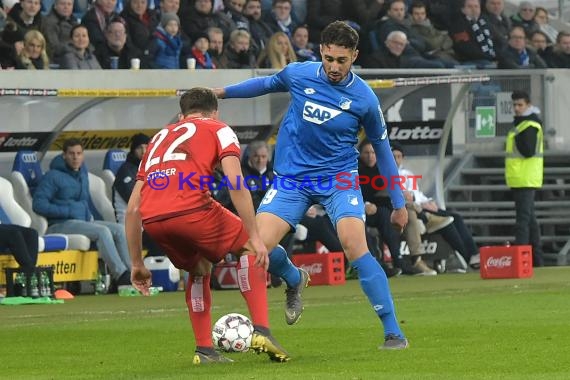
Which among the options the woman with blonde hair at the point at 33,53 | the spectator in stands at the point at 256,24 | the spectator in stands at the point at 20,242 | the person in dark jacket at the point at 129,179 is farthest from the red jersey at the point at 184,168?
the spectator in stands at the point at 256,24

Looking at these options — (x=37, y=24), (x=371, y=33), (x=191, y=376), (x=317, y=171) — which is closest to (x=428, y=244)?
(x=371, y=33)

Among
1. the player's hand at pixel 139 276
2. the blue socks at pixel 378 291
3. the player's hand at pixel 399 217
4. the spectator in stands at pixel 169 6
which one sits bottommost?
the blue socks at pixel 378 291

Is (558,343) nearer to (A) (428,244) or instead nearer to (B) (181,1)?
(A) (428,244)

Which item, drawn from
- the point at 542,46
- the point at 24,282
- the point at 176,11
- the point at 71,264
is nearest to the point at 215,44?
the point at 176,11

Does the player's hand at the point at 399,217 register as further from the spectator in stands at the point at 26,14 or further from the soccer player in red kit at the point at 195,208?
the spectator in stands at the point at 26,14

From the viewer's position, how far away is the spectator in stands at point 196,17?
22.6 m

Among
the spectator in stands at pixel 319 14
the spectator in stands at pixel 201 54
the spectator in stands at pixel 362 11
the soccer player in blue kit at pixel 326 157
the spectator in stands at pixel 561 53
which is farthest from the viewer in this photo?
the spectator in stands at pixel 561 53

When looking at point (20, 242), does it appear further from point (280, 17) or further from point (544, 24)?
point (544, 24)

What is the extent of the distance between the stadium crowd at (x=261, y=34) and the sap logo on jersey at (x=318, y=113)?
29.6 feet

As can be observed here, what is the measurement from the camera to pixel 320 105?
36.0ft

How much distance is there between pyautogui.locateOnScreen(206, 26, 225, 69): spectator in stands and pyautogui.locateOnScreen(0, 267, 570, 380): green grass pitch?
15.0ft

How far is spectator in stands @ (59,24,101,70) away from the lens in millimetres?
20000

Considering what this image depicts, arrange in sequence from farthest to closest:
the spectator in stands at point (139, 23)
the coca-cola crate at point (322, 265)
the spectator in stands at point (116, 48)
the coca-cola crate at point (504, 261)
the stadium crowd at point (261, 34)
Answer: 1. the spectator in stands at point (139, 23)
2. the spectator in stands at point (116, 48)
3. the stadium crowd at point (261, 34)
4. the coca-cola crate at point (504, 261)
5. the coca-cola crate at point (322, 265)

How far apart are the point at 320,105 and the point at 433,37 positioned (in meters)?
14.7
